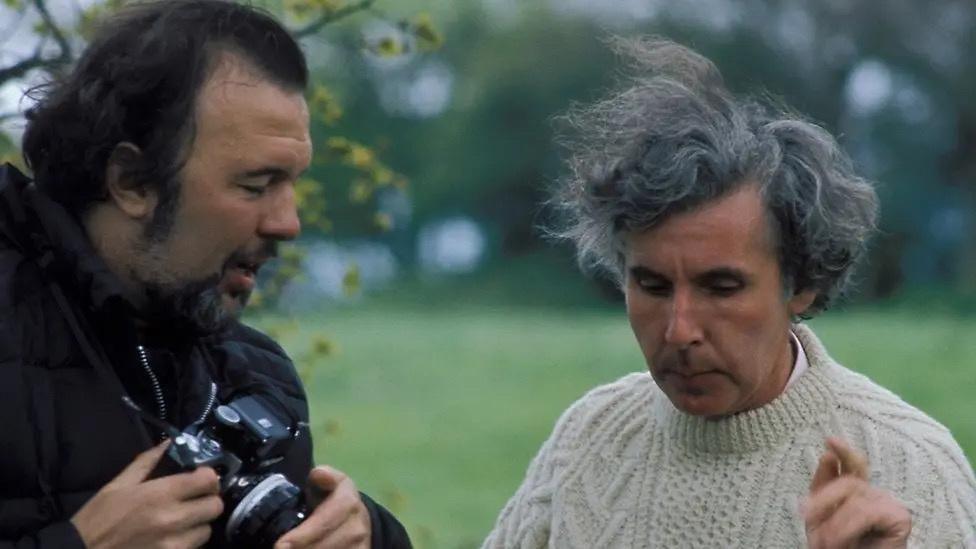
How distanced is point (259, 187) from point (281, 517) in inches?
20.6

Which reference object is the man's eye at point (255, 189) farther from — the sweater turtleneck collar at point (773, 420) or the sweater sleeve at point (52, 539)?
the sweater turtleneck collar at point (773, 420)

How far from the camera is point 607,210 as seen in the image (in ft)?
9.68

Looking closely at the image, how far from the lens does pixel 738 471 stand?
118 inches

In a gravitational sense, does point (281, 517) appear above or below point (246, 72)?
below

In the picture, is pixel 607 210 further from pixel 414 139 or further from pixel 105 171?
pixel 414 139

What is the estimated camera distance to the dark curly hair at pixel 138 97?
265cm

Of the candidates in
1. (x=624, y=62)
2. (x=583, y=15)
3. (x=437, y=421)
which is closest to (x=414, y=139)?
(x=583, y=15)

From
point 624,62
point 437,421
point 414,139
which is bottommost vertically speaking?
point 437,421

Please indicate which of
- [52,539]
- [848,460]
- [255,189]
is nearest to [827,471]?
[848,460]

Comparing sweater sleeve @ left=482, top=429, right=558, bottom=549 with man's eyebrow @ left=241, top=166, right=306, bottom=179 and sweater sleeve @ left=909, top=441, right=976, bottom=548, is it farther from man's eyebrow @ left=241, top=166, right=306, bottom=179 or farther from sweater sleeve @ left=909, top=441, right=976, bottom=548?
man's eyebrow @ left=241, top=166, right=306, bottom=179

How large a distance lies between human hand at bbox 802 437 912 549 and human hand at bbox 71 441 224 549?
33.5 inches

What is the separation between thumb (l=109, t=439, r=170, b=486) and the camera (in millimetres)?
2400

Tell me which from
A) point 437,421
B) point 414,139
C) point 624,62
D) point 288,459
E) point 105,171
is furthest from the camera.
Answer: point 414,139

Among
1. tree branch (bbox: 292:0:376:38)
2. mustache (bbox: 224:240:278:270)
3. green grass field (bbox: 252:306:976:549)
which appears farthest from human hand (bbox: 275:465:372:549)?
green grass field (bbox: 252:306:976:549)
